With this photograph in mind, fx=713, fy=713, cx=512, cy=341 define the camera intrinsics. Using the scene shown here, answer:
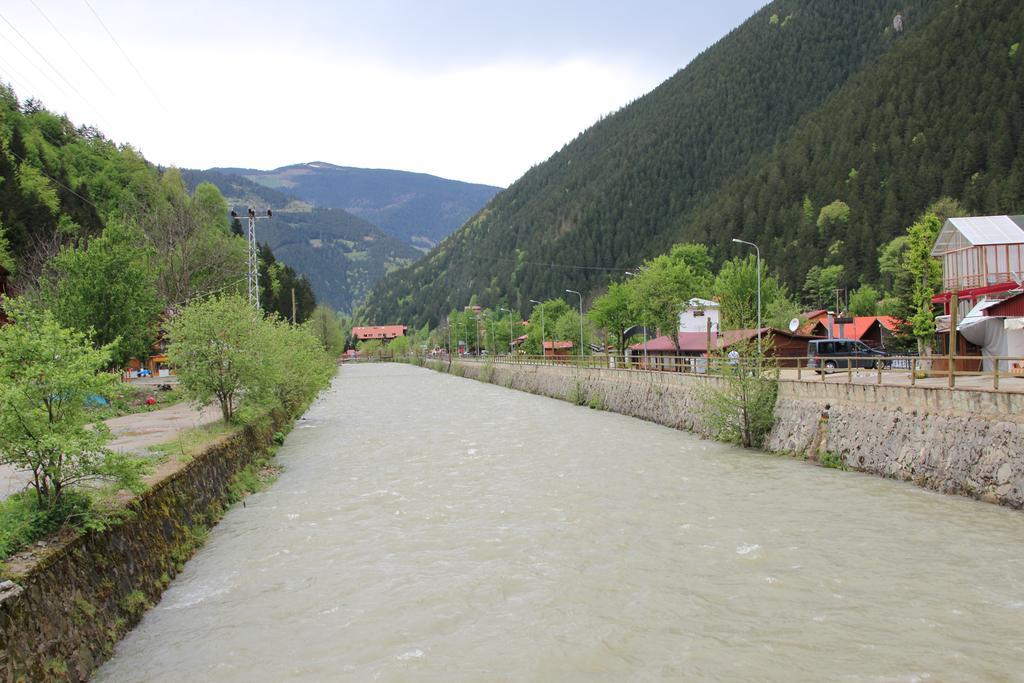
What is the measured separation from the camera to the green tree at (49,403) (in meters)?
8.05

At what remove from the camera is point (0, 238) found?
45.6 metres

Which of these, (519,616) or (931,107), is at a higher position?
(931,107)

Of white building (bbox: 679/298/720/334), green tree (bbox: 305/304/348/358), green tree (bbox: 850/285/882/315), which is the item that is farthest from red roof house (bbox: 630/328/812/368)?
green tree (bbox: 305/304/348/358)

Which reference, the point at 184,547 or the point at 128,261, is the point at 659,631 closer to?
the point at 184,547

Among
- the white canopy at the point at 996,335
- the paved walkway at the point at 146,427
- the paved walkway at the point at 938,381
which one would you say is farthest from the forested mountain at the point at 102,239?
the white canopy at the point at 996,335

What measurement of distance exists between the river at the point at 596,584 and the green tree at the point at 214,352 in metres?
4.04

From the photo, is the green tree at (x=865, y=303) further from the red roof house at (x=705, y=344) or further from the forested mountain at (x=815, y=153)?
the red roof house at (x=705, y=344)

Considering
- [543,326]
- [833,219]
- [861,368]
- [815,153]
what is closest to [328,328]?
[543,326]

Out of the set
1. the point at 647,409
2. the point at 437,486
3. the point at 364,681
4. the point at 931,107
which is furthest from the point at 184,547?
the point at 931,107

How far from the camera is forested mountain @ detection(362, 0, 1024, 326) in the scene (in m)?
111

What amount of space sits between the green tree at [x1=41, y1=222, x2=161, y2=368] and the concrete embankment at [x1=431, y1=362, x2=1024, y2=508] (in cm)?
2406

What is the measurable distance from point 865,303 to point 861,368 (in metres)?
78.2

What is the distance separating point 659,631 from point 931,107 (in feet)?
456

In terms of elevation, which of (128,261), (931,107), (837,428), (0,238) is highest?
(931,107)
